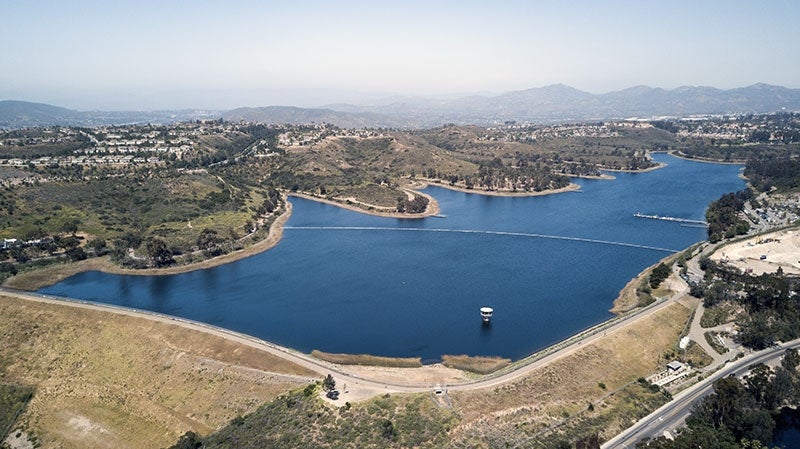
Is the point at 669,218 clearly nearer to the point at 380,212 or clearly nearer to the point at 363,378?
the point at 380,212

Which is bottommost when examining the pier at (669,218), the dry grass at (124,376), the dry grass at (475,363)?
the dry grass at (124,376)

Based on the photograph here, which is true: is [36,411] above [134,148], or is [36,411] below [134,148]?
below

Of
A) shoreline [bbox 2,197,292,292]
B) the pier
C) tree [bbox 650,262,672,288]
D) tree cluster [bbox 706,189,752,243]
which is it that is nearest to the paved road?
tree [bbox 650,262,672,288]

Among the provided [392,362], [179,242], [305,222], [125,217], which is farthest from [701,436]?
[125,217]

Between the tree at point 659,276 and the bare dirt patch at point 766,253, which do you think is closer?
the tree at point 659,276

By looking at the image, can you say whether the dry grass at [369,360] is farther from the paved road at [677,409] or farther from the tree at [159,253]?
the tree at [159,253]

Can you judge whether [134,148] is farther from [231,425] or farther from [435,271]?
[231,425]

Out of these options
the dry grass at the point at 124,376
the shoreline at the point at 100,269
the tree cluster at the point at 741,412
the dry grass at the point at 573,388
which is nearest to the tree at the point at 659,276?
the dry grass at the point at 573,388
